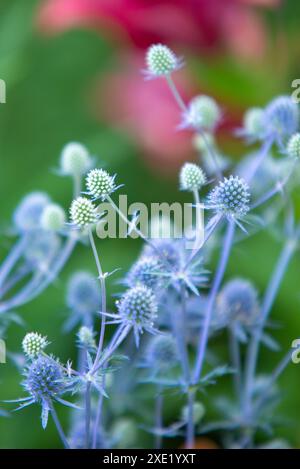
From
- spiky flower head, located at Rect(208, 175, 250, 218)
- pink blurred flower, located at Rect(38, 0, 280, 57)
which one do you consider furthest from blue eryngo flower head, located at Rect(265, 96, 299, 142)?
pink blurred flower, located at Rect(38, 0, 280, 57)

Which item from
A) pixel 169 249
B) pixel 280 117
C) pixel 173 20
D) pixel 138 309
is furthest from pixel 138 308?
pixel 173 20

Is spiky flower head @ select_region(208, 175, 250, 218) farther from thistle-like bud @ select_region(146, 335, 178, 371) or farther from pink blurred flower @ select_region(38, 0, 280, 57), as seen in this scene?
pink blurred flower @ select_region(38, 0, 280, 57)

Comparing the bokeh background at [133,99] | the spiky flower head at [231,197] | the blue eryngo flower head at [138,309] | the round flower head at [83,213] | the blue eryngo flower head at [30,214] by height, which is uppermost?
the bokeh background at [133,99]

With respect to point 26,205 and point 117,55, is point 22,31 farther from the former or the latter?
point 26,205

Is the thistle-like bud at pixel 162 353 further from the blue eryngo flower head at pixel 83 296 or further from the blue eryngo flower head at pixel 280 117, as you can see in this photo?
the blue eryngo flower head at pixel 280 117

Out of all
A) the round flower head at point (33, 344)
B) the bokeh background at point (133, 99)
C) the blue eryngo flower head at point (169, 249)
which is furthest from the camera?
the bokeh background at point (133, 99)

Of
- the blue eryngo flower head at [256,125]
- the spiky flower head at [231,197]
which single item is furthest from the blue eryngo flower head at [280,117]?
the spiky flower head at [231,197]
